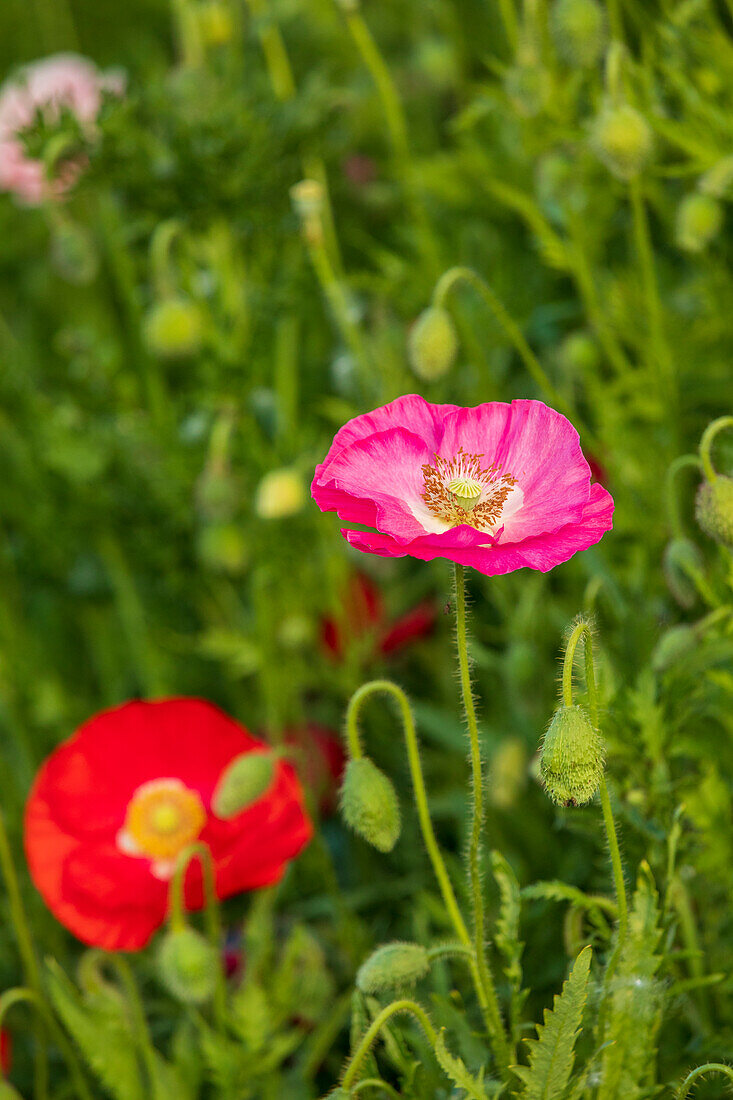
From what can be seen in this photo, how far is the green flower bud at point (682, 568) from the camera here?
81 centimetres

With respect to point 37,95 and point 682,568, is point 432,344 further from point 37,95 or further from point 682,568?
point 37,95

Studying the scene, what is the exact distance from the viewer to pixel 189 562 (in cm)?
135

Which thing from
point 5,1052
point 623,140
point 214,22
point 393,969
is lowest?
point 5,1052

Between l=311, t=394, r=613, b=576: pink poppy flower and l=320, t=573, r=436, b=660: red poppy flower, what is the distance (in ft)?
1.68

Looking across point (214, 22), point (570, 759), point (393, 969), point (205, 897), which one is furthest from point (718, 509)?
point (214, 22)

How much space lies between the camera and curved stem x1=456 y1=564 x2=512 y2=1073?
1.85 feet

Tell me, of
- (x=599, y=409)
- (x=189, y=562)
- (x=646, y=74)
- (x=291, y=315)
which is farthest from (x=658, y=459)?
(x=189, y=562)

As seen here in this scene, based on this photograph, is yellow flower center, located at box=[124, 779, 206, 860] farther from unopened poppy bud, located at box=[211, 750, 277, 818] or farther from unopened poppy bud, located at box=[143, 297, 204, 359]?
unopened poppy bud, located at box=[143, 297, 204, 359]

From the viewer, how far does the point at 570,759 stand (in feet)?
1.82

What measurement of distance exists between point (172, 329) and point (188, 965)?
1.92 ft

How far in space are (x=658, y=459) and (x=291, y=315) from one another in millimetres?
445

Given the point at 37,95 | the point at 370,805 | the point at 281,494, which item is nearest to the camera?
the point at 370,805

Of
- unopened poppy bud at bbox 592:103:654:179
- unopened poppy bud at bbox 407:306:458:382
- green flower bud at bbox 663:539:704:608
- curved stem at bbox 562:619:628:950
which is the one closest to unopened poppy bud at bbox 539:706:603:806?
curved stem at bbox 562:619:628:950

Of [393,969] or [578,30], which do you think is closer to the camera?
[393,969]
